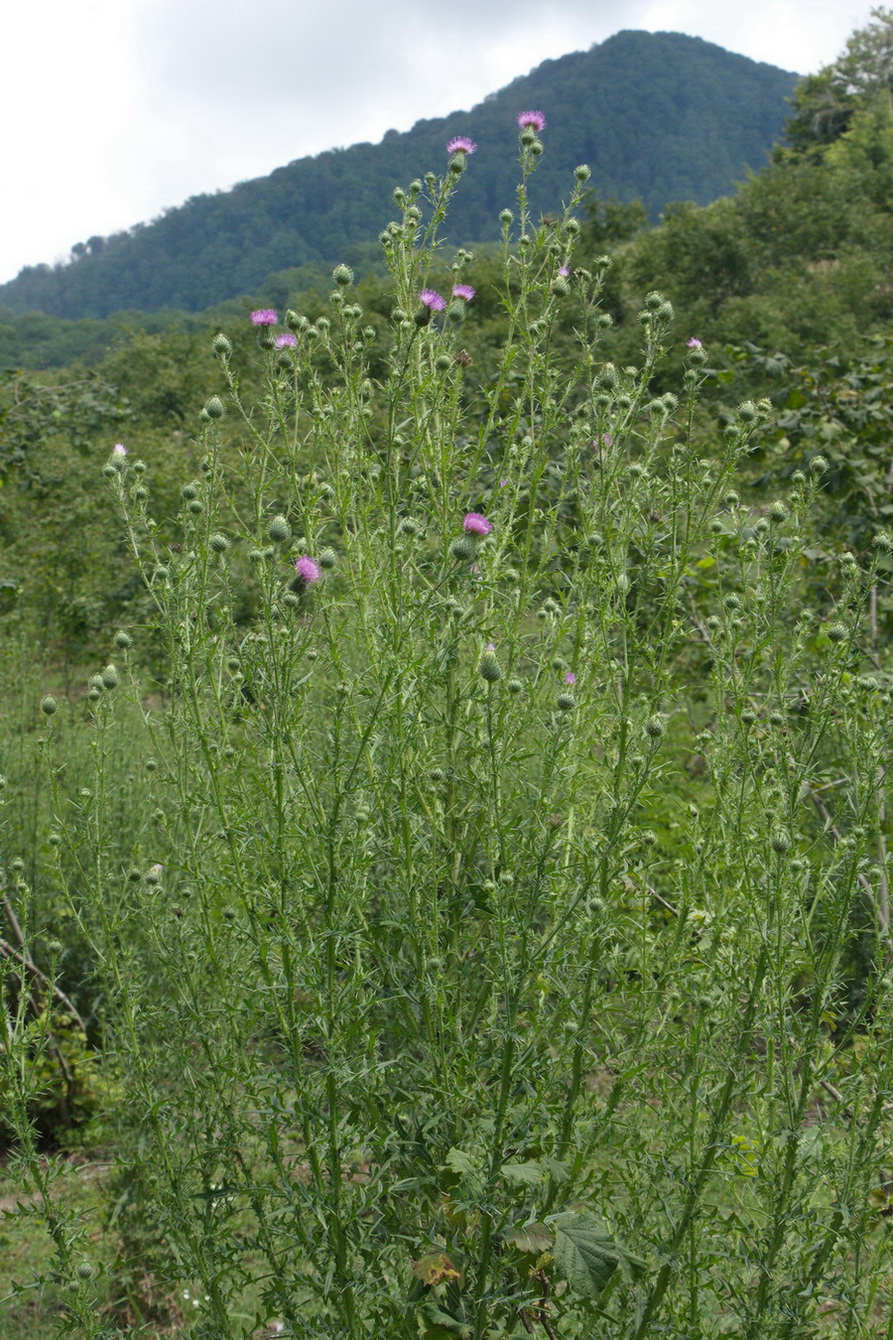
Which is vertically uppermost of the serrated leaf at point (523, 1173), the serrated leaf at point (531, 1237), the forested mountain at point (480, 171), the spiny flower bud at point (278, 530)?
the forested mountain at point (480, 171)

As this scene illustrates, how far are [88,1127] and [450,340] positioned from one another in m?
3.41

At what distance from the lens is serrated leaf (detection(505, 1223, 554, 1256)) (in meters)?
1.72

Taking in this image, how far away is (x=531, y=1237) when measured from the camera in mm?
1742

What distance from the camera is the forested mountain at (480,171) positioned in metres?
98.8

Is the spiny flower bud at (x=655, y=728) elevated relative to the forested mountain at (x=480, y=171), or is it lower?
lower

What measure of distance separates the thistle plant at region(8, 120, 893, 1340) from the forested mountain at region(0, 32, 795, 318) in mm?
91428

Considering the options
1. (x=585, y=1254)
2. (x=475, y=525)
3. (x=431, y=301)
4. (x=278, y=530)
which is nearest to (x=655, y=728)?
(x=475, y=525)

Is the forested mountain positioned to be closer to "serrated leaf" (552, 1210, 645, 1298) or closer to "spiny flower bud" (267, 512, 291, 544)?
"spiny flower bud" (267, 512, 291, 544)

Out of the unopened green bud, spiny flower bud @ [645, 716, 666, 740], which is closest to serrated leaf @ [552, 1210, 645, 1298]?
spiny flower bud @ [645, 716, 666, 740]

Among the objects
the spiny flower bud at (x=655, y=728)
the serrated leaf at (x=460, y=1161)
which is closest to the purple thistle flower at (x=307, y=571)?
the spiny flower bud at (x=655, y=728)

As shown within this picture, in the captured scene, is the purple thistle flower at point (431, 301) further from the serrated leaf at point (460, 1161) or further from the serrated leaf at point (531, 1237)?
the serrated leaf at point (531, 1237)

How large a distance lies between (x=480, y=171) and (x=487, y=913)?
122128mm

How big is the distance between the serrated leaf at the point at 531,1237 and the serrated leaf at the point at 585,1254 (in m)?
0.05

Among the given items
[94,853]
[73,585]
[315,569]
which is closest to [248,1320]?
[94,853]
